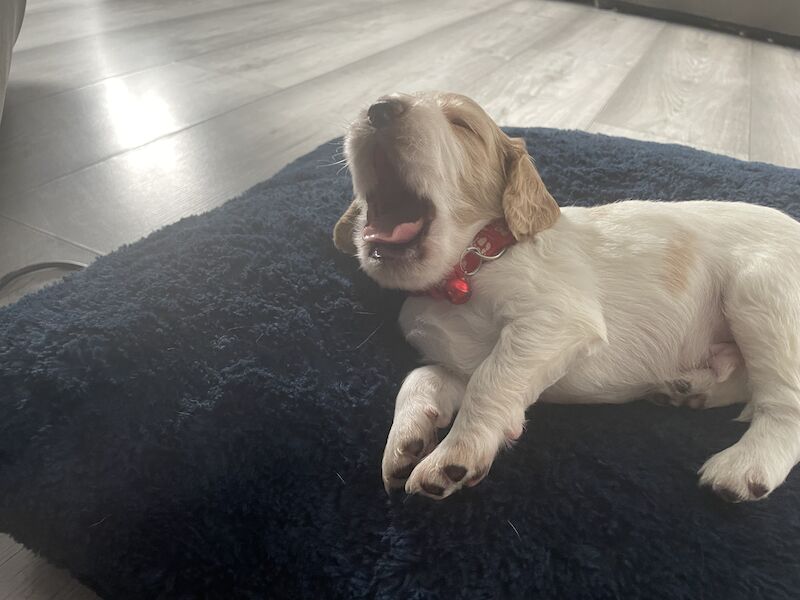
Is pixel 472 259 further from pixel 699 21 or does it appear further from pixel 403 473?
pixel 699 21

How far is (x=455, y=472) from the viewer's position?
4.59 ft

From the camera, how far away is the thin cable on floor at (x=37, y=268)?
2.43m

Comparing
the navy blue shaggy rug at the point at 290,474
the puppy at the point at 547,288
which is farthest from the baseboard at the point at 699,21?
the navy blue shaggy rug at the point at 290,474

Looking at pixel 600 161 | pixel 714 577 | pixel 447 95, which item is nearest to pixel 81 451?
pixel 447 95

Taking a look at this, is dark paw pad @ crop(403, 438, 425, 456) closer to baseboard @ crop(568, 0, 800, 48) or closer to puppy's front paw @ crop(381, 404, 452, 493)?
puppy's front paw @ crop(381, 404, 452, 493)

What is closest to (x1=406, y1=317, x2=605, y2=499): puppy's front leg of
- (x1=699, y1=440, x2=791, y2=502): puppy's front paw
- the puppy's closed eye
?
(x1=699, y1=440, x2=791, y2=502): puppy's front paw

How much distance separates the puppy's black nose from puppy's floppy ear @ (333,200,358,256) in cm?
35

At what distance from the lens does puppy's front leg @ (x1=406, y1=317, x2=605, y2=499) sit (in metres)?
1.42

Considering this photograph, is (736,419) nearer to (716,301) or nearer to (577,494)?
(716,301)

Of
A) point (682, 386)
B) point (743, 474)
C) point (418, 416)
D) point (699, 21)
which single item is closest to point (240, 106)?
point (418, 416)

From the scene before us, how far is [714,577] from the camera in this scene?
4.49 ft

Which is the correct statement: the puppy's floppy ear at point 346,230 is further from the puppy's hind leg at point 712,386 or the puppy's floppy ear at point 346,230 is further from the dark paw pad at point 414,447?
the puppy's hind leg at point 712,386

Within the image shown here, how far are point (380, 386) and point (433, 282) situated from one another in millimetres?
310

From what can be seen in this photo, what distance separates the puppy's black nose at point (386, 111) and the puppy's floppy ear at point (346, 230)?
0.35 m
